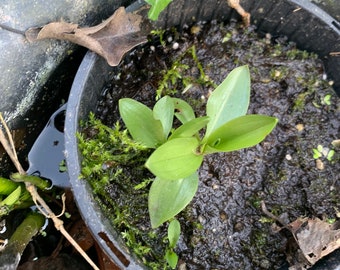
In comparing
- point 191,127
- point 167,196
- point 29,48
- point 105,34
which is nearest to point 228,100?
point 191,127

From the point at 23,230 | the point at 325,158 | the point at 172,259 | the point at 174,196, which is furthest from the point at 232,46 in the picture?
the point at 23,230

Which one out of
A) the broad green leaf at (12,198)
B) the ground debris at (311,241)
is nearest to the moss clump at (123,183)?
the broad green leaf at (12,198)

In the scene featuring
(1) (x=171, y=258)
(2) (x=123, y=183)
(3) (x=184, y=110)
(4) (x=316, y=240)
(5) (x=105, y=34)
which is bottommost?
(4) (x=316, y=240)

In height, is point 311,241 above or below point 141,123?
below

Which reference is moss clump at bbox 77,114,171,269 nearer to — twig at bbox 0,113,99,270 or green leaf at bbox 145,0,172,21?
twig at bbox 0,113,99,270

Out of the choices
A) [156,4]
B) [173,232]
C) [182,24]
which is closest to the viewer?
[156,4]

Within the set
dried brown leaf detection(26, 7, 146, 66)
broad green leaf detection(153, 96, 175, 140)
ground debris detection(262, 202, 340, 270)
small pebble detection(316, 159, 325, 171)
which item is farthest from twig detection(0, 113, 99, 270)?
small pebble detection(316, 159, 325, 171)

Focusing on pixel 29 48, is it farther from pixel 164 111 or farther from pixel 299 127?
pixel 299 127
